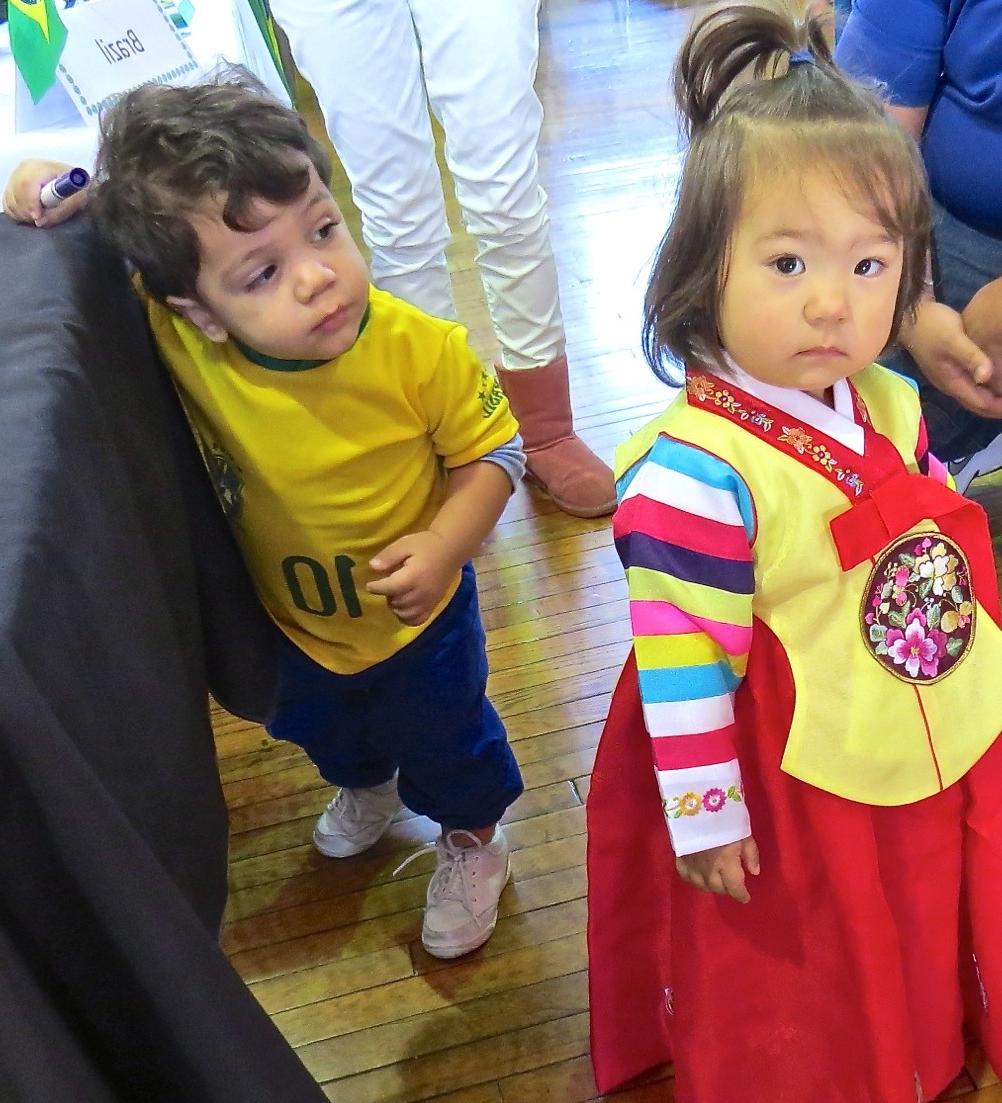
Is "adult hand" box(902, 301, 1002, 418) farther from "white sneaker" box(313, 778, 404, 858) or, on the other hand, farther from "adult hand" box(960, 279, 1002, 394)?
"white sneaker" box(313, 778, 404, 858)

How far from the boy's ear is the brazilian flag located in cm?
67

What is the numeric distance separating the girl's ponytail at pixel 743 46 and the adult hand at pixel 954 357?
40 centimetres

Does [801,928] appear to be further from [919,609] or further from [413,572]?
[413,572]

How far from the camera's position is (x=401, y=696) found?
1114 millimetres

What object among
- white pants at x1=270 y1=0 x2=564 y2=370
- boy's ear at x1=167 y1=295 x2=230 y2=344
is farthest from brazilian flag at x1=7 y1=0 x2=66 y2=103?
boy's ear at x1=167 y1=295 x2=230 y2=344

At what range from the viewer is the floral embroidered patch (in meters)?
0.80

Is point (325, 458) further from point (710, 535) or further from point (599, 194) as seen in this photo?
point (599, 194)

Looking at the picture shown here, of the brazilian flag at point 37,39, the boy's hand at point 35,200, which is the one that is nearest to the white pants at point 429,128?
the brazilian flag at point 37,39

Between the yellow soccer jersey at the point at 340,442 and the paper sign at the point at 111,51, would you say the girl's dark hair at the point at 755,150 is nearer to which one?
the yellow soccer jersey at the point at 340,442

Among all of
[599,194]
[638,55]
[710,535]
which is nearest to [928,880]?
[710,535]

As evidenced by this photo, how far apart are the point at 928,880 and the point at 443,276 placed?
120 cm

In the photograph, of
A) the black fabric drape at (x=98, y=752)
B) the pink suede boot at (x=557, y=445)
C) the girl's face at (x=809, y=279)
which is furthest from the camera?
the pink suede boot at (x=557, y=445)

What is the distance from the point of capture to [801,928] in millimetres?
911

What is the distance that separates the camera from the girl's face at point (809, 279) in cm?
71
